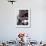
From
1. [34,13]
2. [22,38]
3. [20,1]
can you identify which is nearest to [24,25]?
[34,13]

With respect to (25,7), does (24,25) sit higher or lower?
lower

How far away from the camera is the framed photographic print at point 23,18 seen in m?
5.35

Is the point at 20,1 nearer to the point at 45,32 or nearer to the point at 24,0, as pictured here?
the point at 24,0

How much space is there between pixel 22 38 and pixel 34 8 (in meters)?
1.89

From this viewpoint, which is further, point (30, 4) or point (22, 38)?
point (30, 4)

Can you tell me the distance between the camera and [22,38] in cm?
384

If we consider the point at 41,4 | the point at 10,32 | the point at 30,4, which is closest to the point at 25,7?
the point at 30,4

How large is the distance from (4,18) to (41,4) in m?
1.59

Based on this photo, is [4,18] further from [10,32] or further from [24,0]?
[24,0]

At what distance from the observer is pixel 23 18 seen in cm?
537

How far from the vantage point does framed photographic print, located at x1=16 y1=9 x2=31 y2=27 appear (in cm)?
535

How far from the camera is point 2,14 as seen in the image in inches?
211

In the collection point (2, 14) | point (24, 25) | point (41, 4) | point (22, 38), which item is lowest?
point (22, 38)

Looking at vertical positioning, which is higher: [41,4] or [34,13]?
[41,4]
